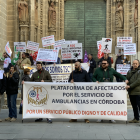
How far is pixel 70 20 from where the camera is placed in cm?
2020

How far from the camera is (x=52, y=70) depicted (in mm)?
12133

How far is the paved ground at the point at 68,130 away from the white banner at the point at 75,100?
0.28 m

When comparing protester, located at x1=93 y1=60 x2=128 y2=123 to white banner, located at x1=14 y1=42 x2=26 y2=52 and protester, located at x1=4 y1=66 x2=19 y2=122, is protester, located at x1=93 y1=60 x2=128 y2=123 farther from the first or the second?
white banner, located at x1=14 y1=42 x2=26 y2=52

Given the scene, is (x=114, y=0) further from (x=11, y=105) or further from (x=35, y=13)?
(x=11, y=105)

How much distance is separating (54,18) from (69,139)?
14181 mm

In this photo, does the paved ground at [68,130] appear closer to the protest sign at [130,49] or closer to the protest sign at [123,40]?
the protest sign at [130,49]

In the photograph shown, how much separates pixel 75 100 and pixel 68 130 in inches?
52.1

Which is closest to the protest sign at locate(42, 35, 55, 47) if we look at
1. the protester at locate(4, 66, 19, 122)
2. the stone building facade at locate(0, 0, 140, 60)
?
the stone building facade at locate(0, 0, 140, 60)

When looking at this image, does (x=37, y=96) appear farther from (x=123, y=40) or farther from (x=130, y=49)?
(x=123, y=40)

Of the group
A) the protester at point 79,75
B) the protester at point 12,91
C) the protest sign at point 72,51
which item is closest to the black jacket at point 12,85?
the protester at point 12,91

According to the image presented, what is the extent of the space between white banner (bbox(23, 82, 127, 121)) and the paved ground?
0.28m

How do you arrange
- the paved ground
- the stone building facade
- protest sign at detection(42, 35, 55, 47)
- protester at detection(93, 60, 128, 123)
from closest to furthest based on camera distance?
the paved ground < protester at detection(93, 60, 128, 123) < protest sign at detection(42, 35, 55, 47) < the stone building facade

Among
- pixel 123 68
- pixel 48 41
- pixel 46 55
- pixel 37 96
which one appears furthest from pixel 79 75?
pixel 123 68

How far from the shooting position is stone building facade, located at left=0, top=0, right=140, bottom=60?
56.6 ft
